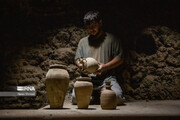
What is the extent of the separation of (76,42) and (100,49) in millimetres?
1158

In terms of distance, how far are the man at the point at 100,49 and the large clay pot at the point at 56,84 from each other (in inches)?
37.5

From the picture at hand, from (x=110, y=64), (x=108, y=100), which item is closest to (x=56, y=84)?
(x=108, y=100)

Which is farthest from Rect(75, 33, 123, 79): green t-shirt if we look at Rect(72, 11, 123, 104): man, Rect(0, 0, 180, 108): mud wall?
Rect(0, 0, 180, 108): mud wall

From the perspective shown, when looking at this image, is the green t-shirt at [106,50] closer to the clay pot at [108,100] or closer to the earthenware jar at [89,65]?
the earthenware jar at [89,65]

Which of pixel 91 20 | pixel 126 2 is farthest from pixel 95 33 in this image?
pixel 126 2

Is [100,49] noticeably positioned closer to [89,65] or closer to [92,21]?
[92,21]

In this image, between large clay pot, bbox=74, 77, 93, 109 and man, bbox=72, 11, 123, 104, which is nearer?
large clay pot, bbox=74, 77, 93, 109

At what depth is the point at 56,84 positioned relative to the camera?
3564 millimetres

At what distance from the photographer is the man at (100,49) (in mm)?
4586

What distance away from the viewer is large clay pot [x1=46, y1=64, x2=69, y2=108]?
11.7ft

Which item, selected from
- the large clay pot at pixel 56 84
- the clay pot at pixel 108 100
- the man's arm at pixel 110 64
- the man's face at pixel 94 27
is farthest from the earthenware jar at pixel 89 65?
the man's face at pixel 94 27

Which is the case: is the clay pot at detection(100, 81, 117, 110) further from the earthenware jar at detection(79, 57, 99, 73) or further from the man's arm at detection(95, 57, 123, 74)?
the man's arm at detection(95, 57, 123, 74)

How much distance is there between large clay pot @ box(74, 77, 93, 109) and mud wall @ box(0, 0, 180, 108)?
188 centimetres

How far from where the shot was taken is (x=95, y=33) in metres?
4.72
